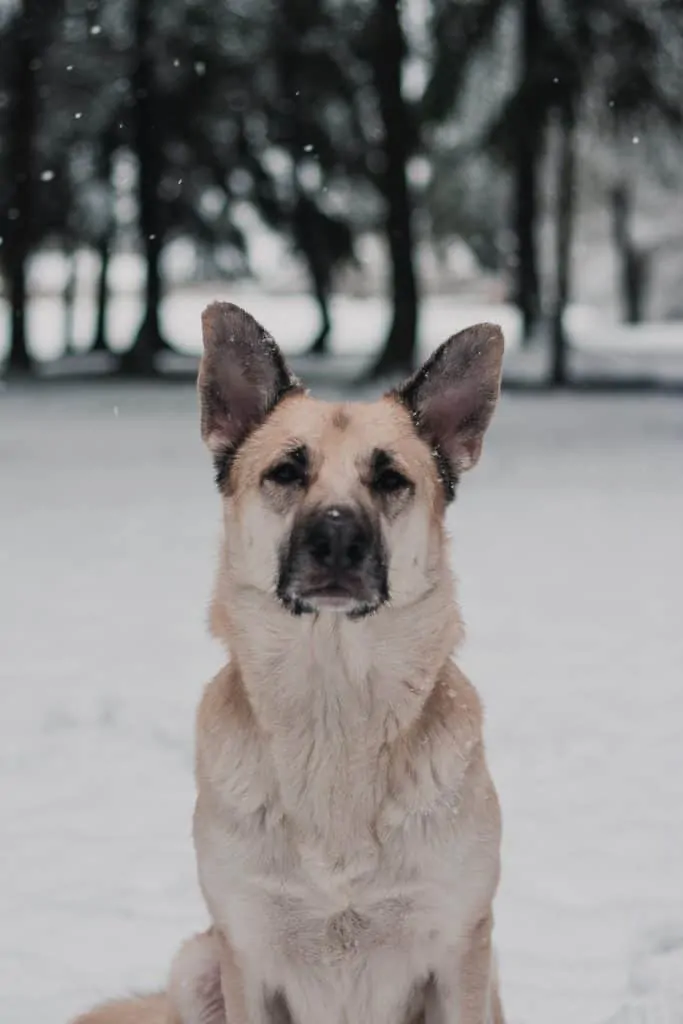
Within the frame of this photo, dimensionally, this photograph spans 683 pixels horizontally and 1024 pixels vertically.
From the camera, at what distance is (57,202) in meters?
30.4

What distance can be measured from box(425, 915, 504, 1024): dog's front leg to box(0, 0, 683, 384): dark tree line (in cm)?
2024

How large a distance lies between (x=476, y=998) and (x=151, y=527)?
29.9ft

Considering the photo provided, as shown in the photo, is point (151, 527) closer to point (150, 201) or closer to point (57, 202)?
point (150, 201)

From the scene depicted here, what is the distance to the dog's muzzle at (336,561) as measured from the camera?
123 inches

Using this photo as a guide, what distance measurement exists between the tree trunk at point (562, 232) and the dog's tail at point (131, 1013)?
20.2 m

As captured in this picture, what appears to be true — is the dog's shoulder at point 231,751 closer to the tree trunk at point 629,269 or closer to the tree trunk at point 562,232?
the tree trunk at point 562,232

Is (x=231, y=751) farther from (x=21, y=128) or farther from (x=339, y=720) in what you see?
(x=21, y=128)

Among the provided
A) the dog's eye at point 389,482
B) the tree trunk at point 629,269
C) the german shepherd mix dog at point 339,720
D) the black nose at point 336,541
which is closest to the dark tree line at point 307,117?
the tree trunk at point 629,269

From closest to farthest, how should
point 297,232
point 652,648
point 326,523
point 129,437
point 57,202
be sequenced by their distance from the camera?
point 326,523 → point 652,648 → point 129,437 → point 57,202 → point 297,232

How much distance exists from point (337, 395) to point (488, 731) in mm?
15495

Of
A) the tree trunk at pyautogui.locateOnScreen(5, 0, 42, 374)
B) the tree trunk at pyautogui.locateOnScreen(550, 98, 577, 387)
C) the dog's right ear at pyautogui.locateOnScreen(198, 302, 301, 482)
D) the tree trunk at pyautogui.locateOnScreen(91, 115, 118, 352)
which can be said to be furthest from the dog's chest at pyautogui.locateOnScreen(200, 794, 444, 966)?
the tree trunk at pyautogui.locateOnScreen(91, 115, 118, 352)

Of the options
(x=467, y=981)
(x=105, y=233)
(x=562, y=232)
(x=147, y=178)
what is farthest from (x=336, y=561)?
(x=105, y=233)

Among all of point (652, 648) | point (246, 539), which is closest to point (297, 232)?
point (652, 648)

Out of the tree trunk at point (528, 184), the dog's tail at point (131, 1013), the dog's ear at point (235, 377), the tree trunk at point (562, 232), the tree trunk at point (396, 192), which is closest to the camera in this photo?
the dog's ear at point (235, 377)
